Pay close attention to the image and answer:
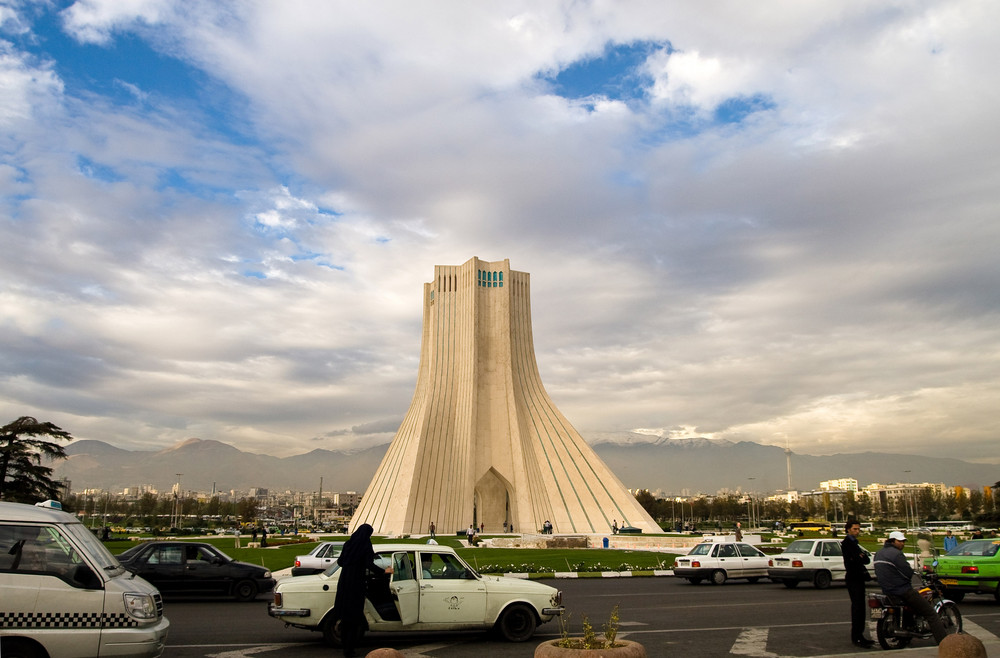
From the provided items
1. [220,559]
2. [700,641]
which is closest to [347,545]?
[700,641]

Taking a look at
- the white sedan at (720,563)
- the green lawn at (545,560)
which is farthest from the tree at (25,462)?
the white sedan at (720,563)

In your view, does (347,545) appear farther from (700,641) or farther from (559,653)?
(700,641)

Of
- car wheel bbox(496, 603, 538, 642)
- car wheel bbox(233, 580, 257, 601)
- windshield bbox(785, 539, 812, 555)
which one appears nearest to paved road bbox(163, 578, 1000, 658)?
car wheel bbox(496, 603, 538, 642)

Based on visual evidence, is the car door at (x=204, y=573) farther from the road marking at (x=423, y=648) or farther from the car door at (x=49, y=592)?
the car door at (x=49, y=592)

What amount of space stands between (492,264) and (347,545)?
4111 cm

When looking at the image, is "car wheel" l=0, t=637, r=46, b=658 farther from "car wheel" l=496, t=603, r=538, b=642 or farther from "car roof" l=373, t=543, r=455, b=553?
"car wheel" l=496, t=603, r=538, b=642

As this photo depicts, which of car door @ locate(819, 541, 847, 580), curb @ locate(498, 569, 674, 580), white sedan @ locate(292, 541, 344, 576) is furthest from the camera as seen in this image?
curb @ locate(498, 569, 674, 580)

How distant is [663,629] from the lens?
34.1 feet

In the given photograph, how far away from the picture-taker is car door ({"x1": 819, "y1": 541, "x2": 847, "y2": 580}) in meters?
17.0

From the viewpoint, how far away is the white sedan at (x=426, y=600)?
8836 millimetres

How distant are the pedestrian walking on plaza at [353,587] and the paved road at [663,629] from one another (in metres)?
0.61

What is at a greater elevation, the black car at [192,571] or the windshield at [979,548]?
the windshield at [979,548]

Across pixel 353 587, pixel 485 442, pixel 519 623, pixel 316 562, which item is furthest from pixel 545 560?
pixel 485 442

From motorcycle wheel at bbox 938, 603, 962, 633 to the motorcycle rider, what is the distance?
0.14m
